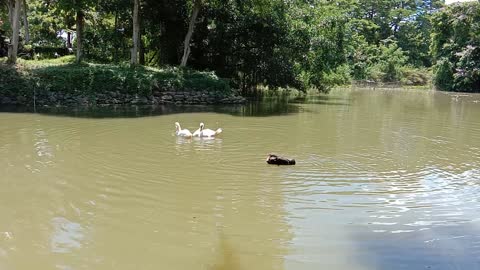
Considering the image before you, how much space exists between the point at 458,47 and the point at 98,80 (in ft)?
141

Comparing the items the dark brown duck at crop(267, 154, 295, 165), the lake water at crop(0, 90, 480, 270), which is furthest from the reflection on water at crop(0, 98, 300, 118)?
the dark brown duck at crop(267, 154, 295, 165)

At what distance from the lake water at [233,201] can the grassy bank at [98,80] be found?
7631 millimetres

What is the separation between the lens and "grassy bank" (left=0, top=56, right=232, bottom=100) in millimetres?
21062

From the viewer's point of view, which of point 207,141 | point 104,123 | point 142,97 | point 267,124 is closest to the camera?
point 207,141

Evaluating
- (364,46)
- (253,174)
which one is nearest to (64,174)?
(253,174)

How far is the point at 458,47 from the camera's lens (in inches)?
2067

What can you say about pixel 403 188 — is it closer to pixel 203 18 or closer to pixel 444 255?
pixel 444 255

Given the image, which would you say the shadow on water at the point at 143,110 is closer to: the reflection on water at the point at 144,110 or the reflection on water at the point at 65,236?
the reflection on water at the point at 144,110

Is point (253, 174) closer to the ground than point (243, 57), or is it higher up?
closer to the ground

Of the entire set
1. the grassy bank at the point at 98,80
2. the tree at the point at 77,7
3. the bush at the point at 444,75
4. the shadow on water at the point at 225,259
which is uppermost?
the tree at the point at 77,7

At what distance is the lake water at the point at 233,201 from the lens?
5.33 meters

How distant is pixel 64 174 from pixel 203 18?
20.6 metres

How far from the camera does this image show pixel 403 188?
836 cm

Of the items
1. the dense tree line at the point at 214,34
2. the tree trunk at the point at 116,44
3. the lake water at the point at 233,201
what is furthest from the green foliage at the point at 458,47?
the lake water at the point at 233,201
